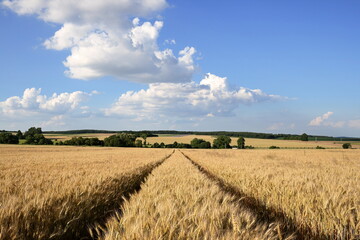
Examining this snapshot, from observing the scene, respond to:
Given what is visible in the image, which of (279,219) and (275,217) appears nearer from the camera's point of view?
(279,219)

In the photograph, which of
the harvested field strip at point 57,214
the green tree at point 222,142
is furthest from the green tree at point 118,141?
the harvested field strip at point 57,214

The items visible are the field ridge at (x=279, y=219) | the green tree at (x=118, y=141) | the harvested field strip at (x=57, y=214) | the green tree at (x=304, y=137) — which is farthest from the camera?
the green tree at (x=304, y=137)

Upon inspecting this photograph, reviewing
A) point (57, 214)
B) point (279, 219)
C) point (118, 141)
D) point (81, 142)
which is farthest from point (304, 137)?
point (57, 214)

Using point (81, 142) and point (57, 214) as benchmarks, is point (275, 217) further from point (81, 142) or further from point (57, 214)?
point (81, 142)

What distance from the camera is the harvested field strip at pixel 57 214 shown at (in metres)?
2.63

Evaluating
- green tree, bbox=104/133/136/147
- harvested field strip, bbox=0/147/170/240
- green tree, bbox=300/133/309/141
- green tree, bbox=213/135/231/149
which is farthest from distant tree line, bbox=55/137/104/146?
green tree, bbox=300/133/309/141

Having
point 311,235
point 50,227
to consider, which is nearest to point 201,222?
point 311,235

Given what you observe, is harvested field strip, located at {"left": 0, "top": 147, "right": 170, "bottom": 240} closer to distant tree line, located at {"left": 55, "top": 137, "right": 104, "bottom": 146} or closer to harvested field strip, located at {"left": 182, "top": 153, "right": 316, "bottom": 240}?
harvested field strip, located at {"left": 182, "top": 153, "right": 316, "bottom": 240}

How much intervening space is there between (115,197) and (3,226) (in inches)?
152

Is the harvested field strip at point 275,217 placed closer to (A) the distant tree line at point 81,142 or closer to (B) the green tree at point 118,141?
(B) the green tree at point 118,141

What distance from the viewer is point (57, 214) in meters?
3.43

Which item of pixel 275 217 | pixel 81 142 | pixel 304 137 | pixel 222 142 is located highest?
pixel 275 217

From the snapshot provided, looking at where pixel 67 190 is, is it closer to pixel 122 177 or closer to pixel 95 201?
pixel 95 201

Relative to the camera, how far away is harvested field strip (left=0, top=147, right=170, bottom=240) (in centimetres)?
263
